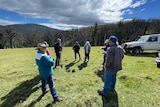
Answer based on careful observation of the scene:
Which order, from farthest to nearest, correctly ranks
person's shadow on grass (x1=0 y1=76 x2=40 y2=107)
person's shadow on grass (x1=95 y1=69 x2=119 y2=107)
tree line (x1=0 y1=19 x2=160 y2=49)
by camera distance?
tree line (x1=0 y1=19 x2=160 y2=49)
person's shadow on grass (x1=0 y1=76 x2=40 y2=107)
person's shadow on grass (x1=95 y1=69 x2=119 y2=107)

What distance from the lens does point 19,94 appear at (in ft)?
22.6

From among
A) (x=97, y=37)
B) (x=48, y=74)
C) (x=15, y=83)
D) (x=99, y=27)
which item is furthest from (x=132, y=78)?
(x=99, y=27)

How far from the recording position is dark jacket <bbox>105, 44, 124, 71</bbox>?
553 centimetres

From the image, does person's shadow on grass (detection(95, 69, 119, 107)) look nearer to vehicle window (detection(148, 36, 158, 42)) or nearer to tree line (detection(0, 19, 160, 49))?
vehicle window (detection(148, 36, 158, 42))

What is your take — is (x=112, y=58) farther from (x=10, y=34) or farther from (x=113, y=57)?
(x=10, y=34)

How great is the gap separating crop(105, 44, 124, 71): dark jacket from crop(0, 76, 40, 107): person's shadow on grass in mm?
3440

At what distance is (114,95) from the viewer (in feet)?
20.7

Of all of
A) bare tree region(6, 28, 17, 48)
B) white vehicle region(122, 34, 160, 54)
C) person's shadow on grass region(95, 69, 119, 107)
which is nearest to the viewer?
person's shadow on grass region(95, 69, 119, 107)

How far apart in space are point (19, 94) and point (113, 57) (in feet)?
13.5

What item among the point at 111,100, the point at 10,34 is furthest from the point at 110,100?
the point at 10,34

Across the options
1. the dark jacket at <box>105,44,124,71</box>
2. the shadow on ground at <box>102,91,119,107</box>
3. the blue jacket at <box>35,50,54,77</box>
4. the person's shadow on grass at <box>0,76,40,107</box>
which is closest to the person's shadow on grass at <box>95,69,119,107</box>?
the shadow on ground at <box>102,91,119,107</box>

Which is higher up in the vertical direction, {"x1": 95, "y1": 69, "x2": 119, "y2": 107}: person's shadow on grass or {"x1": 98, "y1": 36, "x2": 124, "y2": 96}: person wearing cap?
{"x1": 98, "y1": 36, "x2": 124, "y2": 96}: person wearing cap

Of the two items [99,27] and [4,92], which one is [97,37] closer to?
[99,27]

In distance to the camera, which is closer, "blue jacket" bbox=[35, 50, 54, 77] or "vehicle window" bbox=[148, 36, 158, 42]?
"blue jacket" bbox=[35, 50, 54, 77]
